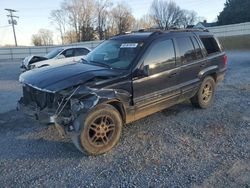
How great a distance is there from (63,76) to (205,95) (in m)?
3.67

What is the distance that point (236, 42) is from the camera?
102ft

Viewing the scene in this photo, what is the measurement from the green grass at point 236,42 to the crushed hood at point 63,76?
90.3ft

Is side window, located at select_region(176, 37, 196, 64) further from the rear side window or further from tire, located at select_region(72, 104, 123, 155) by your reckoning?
tire, located at select_region(72, 104, 123, 155)

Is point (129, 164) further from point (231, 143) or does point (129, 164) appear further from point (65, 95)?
point (231, 143)

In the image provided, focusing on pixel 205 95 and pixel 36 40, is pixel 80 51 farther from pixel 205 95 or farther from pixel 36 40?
pixel 36 40

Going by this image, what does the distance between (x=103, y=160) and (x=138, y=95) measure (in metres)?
1.31

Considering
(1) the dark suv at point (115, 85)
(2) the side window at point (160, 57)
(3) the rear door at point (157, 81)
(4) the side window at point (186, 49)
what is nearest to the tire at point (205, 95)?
(1) the dark suv at point (115, 85)

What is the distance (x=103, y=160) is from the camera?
4.03 m

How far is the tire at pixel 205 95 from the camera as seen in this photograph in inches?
245

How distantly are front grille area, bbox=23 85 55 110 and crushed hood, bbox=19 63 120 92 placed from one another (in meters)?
0.12

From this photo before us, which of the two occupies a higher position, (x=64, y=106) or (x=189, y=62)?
(x=189, y=62)

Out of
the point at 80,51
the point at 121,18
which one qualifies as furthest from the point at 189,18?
the point at 80,51

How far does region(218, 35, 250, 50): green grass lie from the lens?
29.3 m

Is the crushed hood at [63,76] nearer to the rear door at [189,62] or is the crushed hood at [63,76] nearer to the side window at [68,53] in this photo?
the rear door at [189,62]
